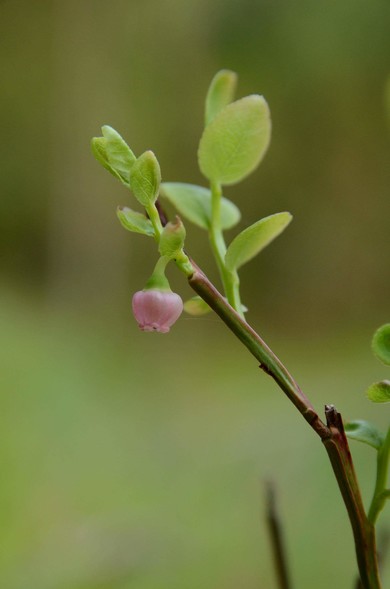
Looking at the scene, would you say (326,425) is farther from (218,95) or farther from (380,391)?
(218,95)

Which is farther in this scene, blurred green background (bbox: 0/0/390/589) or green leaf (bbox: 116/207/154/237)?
blurred green background (bbox: 0/0/390/589)

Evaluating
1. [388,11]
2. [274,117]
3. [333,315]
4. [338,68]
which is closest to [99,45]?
[274,117]

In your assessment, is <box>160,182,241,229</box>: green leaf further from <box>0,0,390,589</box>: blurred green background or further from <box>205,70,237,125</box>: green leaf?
<box>0,0,390,589</box>: blurred green background

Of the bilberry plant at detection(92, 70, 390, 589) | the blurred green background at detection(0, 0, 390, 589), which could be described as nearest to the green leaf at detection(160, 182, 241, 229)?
the bilberry plant at detection(92, 70, 390, 589)

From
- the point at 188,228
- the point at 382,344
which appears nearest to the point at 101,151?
the point at 382,344

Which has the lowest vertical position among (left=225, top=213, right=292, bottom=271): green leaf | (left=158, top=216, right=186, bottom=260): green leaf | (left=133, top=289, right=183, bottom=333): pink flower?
(left=133, top=289, right=183, bottom=333): pink flower
